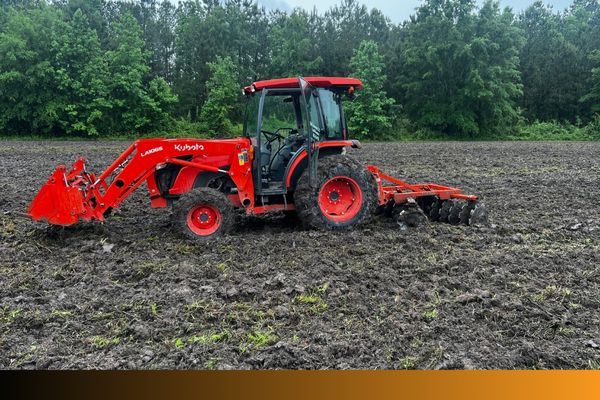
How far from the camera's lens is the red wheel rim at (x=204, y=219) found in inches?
295

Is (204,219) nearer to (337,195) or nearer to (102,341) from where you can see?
(337,195)

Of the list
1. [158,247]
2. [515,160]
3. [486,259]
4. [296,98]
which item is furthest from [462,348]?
[515,160]

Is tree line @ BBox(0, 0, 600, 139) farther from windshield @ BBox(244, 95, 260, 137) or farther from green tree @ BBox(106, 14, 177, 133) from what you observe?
windshield @ BBox(244, 95, 260, 137)

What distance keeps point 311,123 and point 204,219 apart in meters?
2.10

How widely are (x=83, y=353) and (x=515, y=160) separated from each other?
1687 cm

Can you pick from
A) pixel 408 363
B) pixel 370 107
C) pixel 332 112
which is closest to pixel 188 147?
pixel 332 112

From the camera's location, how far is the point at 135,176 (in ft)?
24.9

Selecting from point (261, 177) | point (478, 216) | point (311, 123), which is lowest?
point (478, 216)

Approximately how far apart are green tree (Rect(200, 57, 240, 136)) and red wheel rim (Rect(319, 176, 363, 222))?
1027 inches

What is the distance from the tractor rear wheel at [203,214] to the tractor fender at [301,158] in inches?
38.4

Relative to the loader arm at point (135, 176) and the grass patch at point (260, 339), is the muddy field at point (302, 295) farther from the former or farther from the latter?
the loader arm at point (135, 176)

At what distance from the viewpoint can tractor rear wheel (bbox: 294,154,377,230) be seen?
309 inches

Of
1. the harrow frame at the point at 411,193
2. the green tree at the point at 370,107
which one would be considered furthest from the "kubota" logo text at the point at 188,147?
the green tree at the point at 370,107

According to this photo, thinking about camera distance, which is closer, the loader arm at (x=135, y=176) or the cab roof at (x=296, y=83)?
the loader arm at (x=135, y=176)
